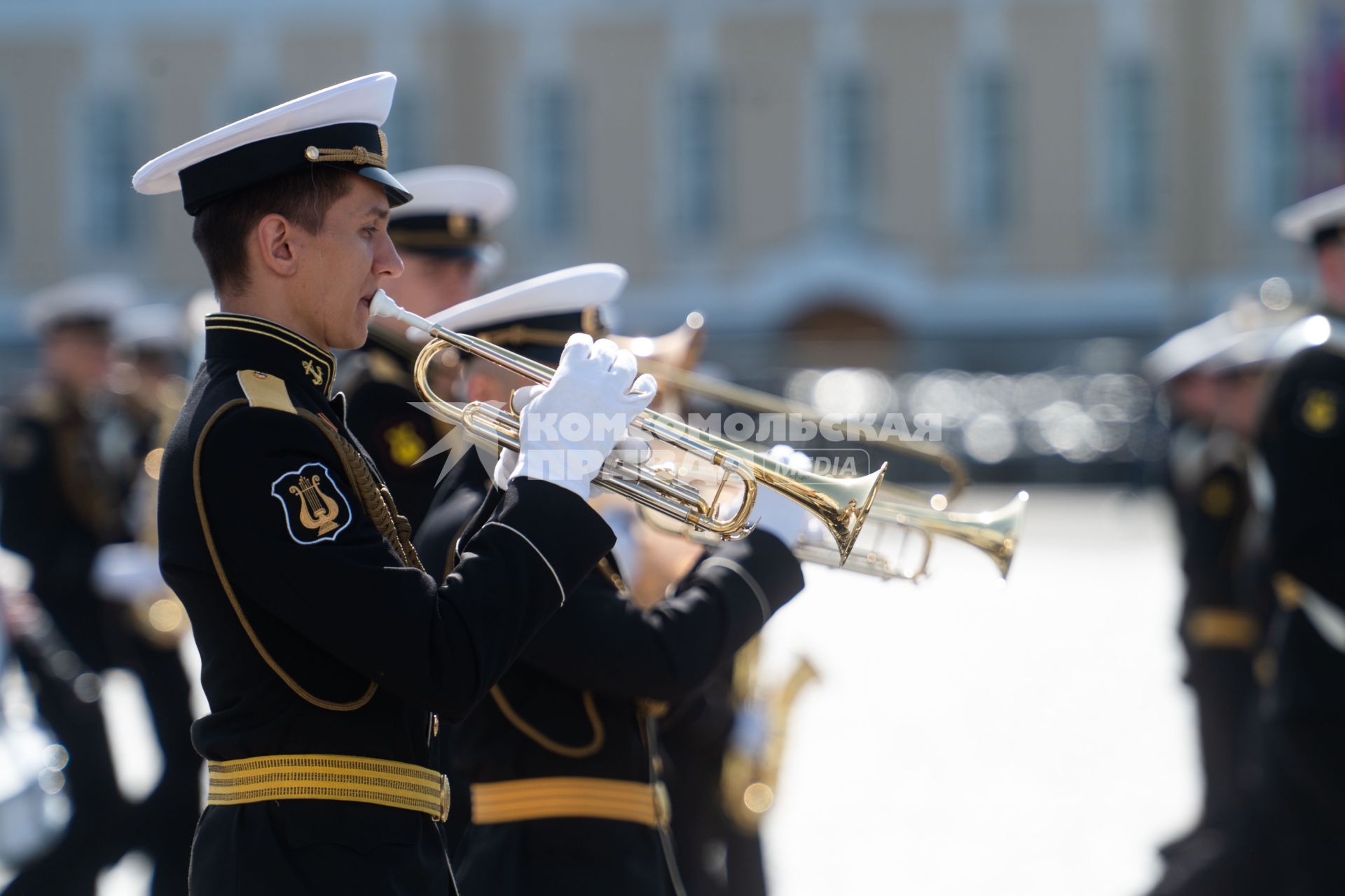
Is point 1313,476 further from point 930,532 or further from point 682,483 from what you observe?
point 682,483

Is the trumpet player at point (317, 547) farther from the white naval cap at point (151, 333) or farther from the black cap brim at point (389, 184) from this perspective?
the white naval cap at point (151, 333)

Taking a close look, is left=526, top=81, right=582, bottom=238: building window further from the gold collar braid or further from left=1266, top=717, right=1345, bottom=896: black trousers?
the gold collar braid

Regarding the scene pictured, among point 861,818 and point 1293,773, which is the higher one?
point 1293,773

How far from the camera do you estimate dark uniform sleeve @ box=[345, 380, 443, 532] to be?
3781mm

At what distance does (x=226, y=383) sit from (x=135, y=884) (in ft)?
12.2

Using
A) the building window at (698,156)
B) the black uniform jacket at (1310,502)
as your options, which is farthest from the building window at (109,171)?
the black uniform jacket at (1310,502)

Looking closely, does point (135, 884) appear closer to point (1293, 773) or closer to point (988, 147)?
point (1293, 773)

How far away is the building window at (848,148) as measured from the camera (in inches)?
1112

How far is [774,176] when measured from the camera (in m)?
28.3

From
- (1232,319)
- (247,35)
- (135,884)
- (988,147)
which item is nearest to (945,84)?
(988,147)

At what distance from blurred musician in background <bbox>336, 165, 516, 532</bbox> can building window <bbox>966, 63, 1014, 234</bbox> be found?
79.5 ft

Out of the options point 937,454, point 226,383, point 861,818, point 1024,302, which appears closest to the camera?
point 226,383

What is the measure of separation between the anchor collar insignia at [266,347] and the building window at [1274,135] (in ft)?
89.2

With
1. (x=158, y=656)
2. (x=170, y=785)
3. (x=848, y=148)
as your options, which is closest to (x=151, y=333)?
(x=158, y=656)
